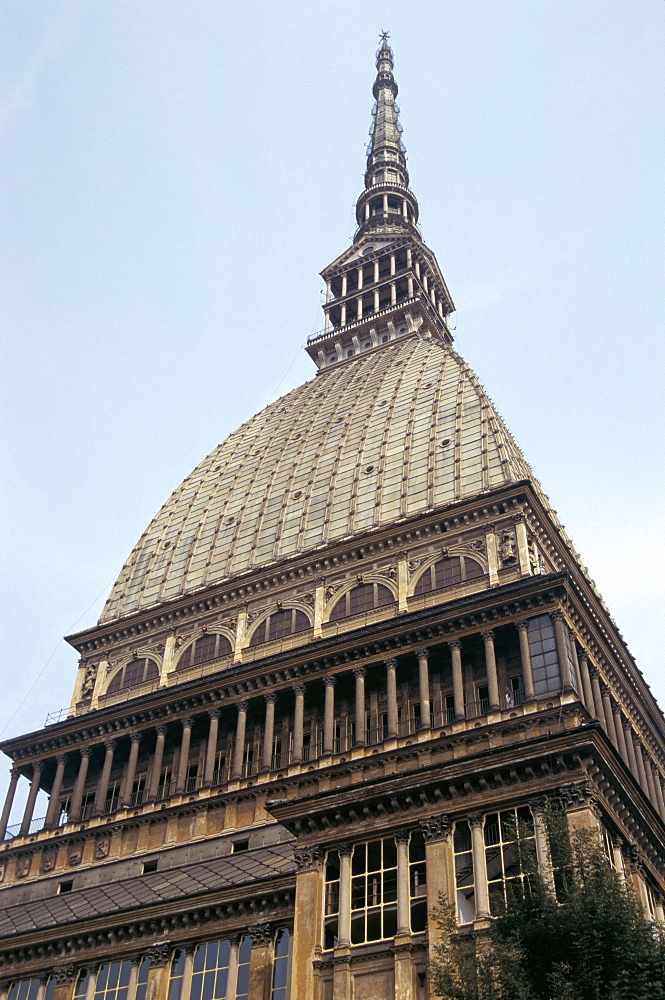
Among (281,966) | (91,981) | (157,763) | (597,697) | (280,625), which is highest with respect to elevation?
(280,625)

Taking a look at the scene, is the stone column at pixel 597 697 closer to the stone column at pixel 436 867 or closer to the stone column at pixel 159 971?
the stone column at pixel 436 867

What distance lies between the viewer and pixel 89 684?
7438 cm

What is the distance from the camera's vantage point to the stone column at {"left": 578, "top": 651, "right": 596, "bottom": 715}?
2254 inches

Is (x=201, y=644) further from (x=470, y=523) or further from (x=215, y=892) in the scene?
(x=215, y=892)

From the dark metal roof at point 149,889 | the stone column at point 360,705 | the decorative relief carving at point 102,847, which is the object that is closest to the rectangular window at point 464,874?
the dark metal roof at point 149,889

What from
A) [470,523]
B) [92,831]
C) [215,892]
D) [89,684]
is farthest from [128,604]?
[215,892]

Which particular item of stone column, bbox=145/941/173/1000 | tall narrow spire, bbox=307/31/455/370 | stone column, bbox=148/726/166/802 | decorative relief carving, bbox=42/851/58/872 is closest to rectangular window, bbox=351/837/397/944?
stone column, bbox=145/941/173/1000

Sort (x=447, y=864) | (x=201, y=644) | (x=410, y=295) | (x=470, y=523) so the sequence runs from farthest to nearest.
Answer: (x=410, y=295) → (x=201, y=644) → (x=470, y=523) → (x=447, y=864)

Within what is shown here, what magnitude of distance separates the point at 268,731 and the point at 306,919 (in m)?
20.1

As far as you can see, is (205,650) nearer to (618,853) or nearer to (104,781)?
(104,781)

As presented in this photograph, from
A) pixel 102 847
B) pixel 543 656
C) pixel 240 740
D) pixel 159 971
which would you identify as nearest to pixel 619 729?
pixel 543 656

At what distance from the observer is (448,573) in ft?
214

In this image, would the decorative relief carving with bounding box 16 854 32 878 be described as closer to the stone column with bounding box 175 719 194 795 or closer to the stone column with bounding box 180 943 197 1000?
the stone column with bounding box 175 719 194 795

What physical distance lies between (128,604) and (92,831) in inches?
792
